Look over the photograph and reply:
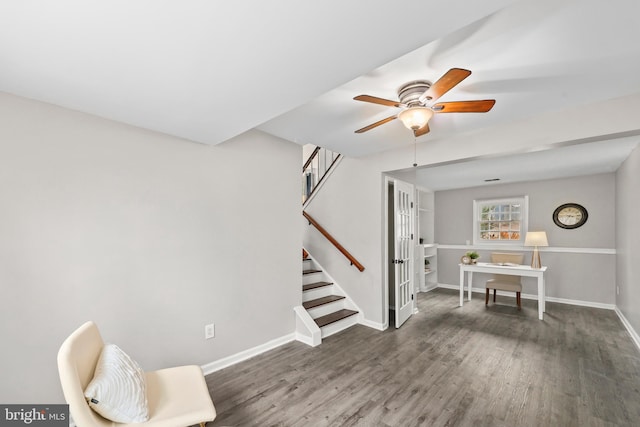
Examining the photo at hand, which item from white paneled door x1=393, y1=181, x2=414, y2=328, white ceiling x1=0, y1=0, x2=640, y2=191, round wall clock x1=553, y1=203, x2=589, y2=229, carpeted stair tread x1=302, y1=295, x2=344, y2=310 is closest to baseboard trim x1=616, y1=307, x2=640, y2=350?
round wall clock x1=553, y1=203, x2=589, y2=229

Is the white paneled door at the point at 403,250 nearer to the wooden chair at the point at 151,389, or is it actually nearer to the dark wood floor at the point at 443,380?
the dark wood floor at the point at 443,380

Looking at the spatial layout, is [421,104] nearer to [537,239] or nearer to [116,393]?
[116,393]

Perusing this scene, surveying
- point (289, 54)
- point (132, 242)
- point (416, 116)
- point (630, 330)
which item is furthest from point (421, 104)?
point (630, 330)

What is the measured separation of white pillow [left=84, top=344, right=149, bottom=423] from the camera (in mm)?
1391

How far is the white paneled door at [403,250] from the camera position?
13.2 feet

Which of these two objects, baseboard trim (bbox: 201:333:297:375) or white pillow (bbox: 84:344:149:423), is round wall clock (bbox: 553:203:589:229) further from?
white pillow (bbox: 84:344:149:423)

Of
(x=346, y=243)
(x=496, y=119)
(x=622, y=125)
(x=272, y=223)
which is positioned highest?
(x=496, y=119)

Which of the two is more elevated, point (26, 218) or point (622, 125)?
point (622, 125)

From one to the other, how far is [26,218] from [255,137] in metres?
1.95

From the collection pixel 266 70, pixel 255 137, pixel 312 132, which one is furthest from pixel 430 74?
pixel 255 137

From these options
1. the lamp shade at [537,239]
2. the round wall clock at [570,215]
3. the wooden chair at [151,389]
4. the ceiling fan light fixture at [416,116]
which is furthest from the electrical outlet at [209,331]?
the round wall clock at [570,215]

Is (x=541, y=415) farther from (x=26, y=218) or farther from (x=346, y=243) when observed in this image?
(x=26, y=218)

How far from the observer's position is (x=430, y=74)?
1992 millimetres

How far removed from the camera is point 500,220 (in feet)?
19.7
